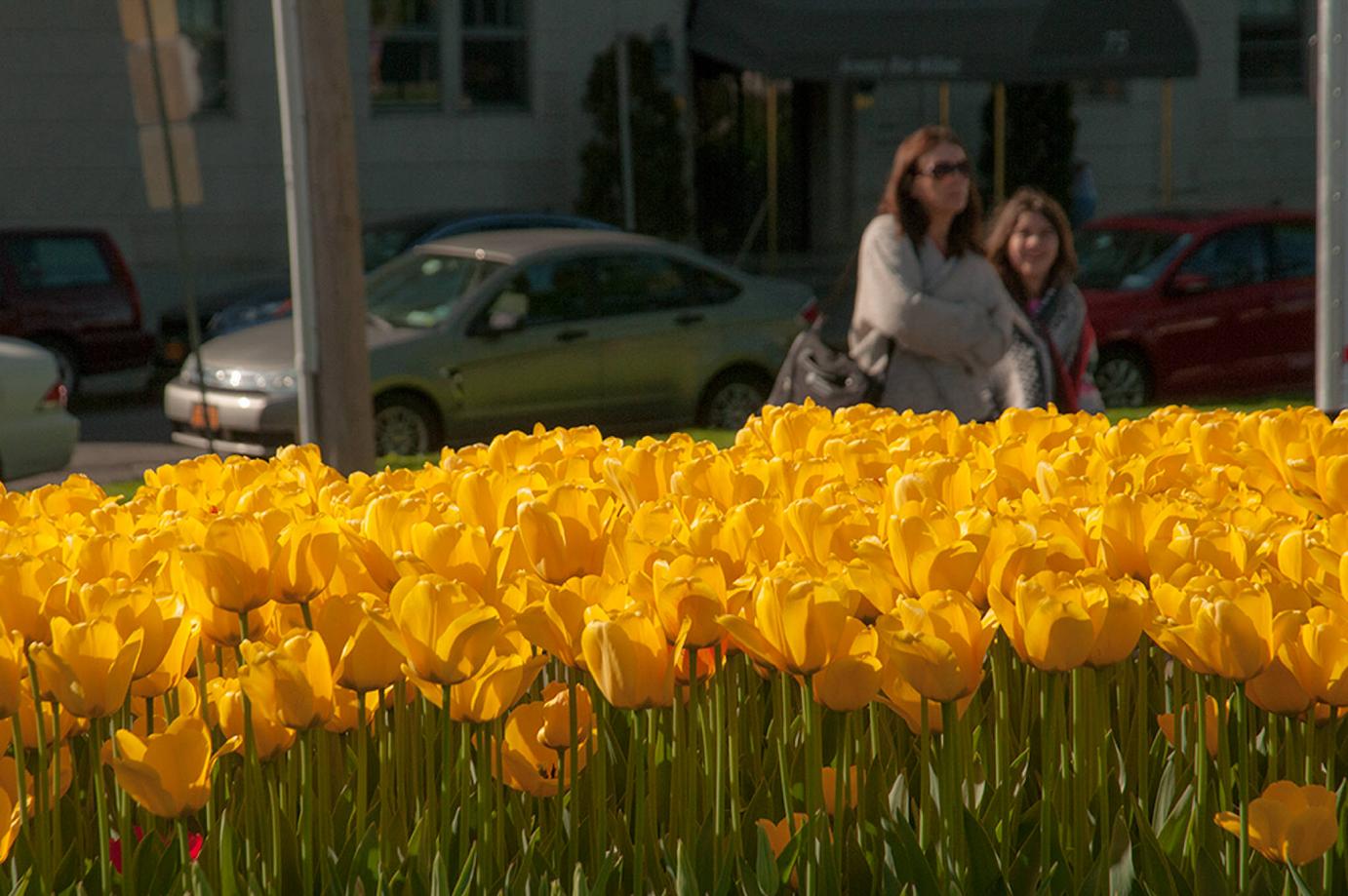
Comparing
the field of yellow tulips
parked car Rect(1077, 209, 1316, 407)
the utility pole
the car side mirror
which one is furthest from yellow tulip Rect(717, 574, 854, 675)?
the car side mirror

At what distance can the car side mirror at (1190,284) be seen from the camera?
15773 mm

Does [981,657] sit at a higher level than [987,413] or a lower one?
higher

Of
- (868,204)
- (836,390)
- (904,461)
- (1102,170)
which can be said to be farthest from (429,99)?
(904,461)

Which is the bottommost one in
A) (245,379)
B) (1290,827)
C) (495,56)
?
(245,379)

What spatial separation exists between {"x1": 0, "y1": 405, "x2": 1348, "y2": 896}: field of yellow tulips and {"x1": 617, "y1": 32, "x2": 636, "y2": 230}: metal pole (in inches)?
825

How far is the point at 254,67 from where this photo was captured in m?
24.4

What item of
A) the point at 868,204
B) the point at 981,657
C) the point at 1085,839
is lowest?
the point at 868,204

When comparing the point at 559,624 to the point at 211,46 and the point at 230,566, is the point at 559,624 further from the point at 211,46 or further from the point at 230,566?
the point at 211,46

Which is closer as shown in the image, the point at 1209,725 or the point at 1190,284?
the point at 1209,725

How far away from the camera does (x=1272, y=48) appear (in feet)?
99.1

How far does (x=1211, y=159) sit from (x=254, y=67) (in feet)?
43.8

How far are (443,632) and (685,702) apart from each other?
0.32m

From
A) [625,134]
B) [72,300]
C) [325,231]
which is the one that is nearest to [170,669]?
[325,231]

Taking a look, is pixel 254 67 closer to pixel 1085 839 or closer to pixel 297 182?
pixel 297 182
